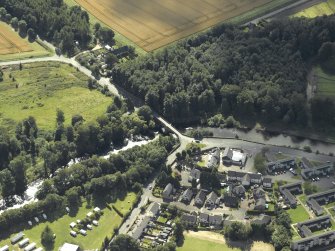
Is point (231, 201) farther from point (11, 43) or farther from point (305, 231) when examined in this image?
point (11, 43)

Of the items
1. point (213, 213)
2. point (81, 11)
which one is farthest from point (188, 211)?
point (81, 11)

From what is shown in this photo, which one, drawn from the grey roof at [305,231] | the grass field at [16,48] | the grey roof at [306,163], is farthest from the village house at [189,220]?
the grass field at [16,48]

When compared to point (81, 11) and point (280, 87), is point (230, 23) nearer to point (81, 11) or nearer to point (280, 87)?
point (280, 87)

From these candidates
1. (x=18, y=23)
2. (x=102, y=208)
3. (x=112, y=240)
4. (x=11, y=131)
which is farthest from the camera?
(x=18, y=23)

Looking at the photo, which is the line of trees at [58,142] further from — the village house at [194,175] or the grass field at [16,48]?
the grass field at [16,48]

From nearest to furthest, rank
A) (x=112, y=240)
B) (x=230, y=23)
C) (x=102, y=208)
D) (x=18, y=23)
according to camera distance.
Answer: (x=112, y=240) → (x=102, y=208) → (x=230, y=23) → (x=18, y=23)

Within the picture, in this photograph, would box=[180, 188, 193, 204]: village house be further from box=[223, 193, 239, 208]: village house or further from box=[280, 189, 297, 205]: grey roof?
box=[280, 189, 297, 205]: grey roof

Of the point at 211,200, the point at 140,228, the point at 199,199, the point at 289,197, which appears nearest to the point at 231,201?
the point at 211,200
